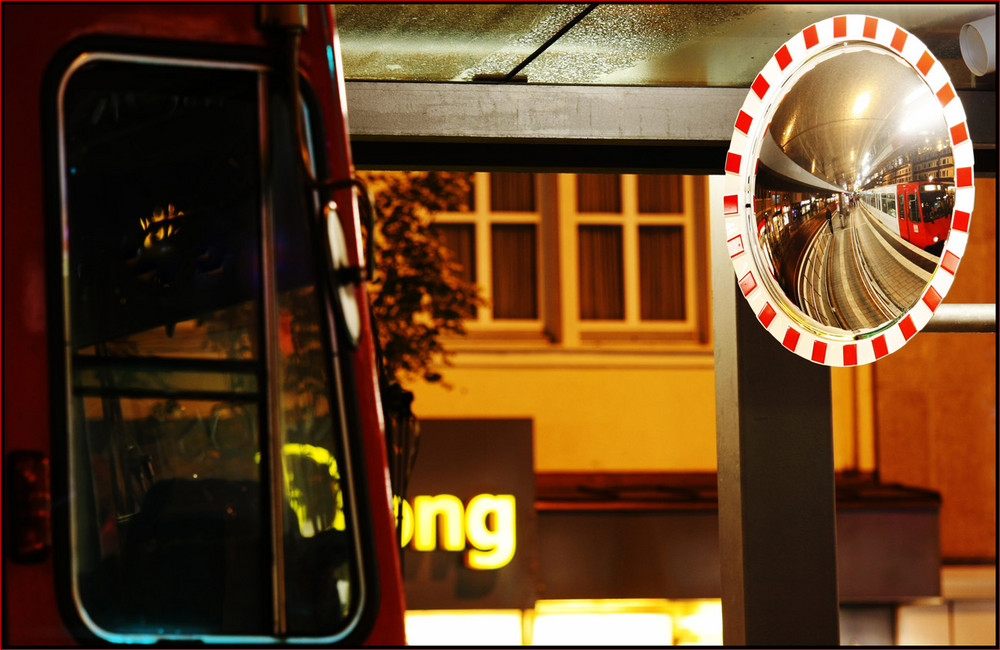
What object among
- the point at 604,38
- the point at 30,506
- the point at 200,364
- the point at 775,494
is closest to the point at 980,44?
the point at 604,38

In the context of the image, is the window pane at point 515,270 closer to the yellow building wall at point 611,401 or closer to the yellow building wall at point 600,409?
the yellow building wall at point 611,401

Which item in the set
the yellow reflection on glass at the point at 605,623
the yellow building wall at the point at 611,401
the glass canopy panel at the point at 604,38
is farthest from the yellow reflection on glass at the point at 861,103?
the yellow building wall at the point at 611,401

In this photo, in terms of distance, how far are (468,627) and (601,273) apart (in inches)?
165

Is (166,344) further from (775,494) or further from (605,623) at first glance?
(605,623)

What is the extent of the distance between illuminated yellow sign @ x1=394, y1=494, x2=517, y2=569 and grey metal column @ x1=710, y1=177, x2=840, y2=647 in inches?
201

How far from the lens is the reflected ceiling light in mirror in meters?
3.12

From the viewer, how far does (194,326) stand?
7.66 feet

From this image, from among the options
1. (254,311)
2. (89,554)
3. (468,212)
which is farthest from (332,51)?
(468,212)

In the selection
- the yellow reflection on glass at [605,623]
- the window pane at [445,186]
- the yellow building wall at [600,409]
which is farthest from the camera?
the yellow building wall at [600,409]

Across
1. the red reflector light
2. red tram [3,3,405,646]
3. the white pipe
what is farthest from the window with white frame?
the red reflector light

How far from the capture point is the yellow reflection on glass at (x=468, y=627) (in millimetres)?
9320

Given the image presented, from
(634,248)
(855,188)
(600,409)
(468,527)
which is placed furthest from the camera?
(634,248)

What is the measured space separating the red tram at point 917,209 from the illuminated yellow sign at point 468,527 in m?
6.29

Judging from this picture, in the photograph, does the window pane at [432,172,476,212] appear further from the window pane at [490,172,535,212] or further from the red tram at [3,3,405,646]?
the red tram at [3,3,405,646]
